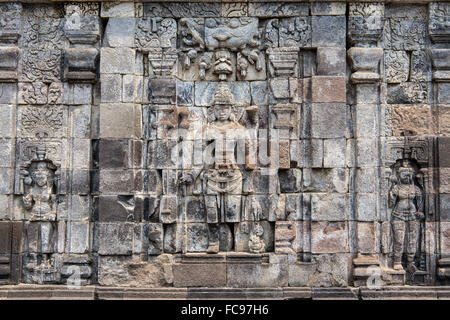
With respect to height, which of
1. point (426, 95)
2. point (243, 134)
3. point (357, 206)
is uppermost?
point (426, 95)

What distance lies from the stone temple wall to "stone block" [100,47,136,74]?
0.02 meters

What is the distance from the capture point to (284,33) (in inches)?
330

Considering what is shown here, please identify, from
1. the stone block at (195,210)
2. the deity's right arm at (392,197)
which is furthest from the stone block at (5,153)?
the deity's right arm at (392,197)

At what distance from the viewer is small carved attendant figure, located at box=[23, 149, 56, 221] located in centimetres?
830

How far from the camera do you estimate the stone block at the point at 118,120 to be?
816 centimetres

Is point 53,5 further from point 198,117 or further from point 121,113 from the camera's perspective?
point 198,117

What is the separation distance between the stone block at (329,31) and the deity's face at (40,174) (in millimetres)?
4699

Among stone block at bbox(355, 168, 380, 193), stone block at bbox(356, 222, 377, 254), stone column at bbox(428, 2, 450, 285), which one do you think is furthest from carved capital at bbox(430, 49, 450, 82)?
stone block at bbox(356, 222, 377, 254)

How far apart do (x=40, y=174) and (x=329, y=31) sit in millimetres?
5094

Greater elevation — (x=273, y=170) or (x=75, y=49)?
(x=75, y=49)

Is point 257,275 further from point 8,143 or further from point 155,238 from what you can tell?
point 8,143

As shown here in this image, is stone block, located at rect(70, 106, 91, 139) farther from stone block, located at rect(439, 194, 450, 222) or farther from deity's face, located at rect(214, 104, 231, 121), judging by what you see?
stone block, located at rect(439, 194, 450, 222)

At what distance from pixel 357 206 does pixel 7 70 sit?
593cm

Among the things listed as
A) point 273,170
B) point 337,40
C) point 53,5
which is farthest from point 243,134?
point 53,5
